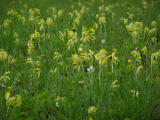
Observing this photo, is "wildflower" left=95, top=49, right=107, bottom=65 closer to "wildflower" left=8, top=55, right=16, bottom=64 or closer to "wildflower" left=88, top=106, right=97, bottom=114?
"wildflower" left=88, top=106, right=97, bottom=114

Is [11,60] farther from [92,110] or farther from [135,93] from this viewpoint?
[135,93]

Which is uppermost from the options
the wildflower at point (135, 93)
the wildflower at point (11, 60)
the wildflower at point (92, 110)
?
the wildflower at point (11, 60)

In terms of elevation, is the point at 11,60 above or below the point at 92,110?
above

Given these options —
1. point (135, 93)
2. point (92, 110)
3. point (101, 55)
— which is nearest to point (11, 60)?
point (101, 55)

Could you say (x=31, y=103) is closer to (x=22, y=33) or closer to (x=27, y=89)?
(x=27, y=89)

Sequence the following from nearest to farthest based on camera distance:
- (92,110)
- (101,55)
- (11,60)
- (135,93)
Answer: (92,110)
(135,93)
(101,55)
(11,60)

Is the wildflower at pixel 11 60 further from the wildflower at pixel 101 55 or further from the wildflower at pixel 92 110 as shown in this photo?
the wildflower at pixel 92 110

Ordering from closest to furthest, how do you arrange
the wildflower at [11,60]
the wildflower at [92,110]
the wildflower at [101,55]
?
the wildflower at [92,110] < the wildflower at [101,55] < the wildflower at [11,60]

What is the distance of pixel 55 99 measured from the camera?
1.71 meters

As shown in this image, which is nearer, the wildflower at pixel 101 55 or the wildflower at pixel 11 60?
the wildflower at pixel 101 55

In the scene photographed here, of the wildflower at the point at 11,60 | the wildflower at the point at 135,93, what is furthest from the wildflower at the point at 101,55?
the wildflower at the point at 11,60

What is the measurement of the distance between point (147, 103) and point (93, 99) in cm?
50

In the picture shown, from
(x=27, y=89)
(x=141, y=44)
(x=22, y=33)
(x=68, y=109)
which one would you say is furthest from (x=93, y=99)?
(x=22, y=33)

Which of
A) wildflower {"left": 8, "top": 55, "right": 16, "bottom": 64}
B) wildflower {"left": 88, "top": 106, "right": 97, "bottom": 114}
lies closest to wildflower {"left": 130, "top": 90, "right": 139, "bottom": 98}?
wildflower {"left": 88, "top": 106, "right": 97, "bottom": 114}
